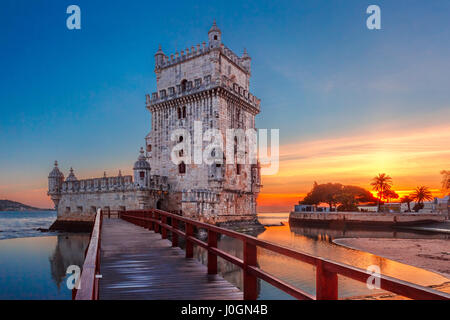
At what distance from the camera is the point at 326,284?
3.47m

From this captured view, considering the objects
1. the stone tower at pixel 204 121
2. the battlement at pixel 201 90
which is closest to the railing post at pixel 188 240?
the stone tower at pixel 204 121

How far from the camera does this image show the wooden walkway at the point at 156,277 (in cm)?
589

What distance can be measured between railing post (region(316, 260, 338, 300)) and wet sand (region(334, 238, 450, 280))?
1730cm

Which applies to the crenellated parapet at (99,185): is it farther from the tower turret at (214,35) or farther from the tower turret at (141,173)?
the tower turret at (214,35)

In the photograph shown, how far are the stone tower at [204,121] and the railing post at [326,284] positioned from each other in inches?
1098

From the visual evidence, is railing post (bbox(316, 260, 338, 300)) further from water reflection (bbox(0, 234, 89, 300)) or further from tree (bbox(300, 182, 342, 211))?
tree (bbox(300, 182, 342, 211))

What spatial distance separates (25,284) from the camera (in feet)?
59.2

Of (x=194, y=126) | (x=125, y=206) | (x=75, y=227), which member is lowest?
(x=75, y=227)

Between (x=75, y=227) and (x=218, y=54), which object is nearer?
(x=218, y=54)
